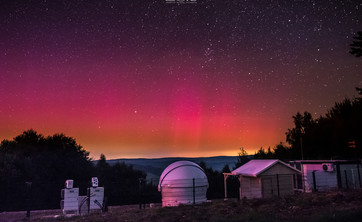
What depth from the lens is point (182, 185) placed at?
74.0 feet

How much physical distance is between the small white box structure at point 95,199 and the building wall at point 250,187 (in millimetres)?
11284

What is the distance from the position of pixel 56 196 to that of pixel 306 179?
82.0 feet

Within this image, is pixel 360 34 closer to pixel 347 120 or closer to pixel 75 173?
pixel 347 120

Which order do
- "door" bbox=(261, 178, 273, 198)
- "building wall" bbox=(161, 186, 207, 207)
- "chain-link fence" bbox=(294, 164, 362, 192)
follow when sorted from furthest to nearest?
1. "chain-link fence" bbox=(294, 164, 362, 192)
2. "door" bbox=(261, 178, 273, 198)
3. "building wall" bbox=(161, 186, 207, 207)

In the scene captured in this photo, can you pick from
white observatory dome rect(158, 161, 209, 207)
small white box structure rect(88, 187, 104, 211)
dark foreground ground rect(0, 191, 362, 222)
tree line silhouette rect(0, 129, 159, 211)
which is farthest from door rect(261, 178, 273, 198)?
small white box structure rect(88, 187, 104, 211)

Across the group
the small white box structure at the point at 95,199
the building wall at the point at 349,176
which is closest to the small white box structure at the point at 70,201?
the small white box structure at the point at 95,199

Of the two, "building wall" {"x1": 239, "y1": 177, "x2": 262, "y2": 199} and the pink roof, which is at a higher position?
the pink roof

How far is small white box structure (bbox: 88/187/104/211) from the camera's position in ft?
71.3

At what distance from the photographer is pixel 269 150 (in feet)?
161

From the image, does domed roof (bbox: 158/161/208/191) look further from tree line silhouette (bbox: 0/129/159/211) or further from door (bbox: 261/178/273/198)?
door (bbox: 261/178/273/198)

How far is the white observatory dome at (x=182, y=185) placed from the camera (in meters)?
22.4

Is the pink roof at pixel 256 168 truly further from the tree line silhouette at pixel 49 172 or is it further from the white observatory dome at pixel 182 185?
the tree line silhouette at pixel 49 172

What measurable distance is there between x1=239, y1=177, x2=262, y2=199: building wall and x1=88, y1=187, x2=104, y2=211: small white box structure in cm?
1128

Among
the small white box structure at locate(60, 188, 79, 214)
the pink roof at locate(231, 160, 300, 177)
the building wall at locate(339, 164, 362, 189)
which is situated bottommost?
the small white box structure at locate(60, 188, 79, 214)
